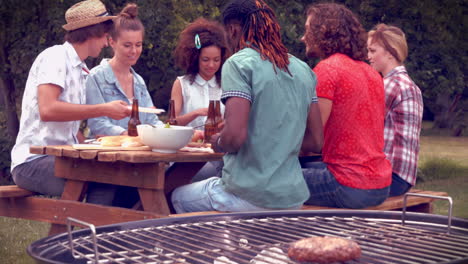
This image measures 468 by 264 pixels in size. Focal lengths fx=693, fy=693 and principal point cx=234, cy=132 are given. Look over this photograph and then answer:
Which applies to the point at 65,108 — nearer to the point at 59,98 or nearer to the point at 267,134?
the point at 59,98

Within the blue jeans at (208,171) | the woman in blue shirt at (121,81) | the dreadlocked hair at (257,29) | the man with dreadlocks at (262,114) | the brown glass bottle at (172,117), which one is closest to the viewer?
the man with dreadlocks at (262,114)

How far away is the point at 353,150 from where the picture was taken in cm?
398

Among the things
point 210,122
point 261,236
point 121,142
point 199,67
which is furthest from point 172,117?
point 261,236

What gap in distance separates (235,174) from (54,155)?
4.37 feet

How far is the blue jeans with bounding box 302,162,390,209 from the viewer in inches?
157

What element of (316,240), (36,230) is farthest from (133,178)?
(36,230)

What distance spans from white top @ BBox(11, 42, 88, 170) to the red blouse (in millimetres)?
1549

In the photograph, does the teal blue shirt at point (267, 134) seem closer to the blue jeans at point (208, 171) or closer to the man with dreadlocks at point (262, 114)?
the man with dreadlocks at point (262, 114)

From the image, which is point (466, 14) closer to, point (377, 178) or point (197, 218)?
point (377, 178)

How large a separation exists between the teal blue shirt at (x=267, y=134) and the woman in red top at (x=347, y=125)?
0.50m

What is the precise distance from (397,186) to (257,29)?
5.99ft

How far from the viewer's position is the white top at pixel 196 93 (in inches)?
228

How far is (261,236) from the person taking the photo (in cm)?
216

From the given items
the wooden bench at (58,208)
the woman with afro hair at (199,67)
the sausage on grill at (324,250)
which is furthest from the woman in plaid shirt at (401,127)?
the sausage on grill at (324,250)
